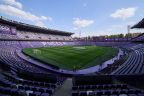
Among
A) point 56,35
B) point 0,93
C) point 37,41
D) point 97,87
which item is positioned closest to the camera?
point 0,93

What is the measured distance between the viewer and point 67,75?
2558 cm

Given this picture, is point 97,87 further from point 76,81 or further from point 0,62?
point 0,62

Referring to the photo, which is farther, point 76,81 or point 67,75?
point 67,75

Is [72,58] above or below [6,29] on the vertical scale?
below

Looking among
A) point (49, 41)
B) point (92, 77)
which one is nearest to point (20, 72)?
point (92, 77)

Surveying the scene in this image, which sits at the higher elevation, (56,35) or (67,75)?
(56,35)

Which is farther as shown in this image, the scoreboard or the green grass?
the scoreboard

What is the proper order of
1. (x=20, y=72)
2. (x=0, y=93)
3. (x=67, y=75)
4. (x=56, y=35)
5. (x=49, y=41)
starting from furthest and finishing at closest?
(x=56, y=35)
(x=49, y=41)
(x=67, y=75)
(x=20, y=72)
(x=0, y=93)

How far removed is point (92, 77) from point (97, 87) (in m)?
2.89

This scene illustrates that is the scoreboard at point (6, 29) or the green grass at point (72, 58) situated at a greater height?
the scoreboard at point (6, 29)

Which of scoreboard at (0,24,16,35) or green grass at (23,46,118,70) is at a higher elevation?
scoreboard at (0,24,16,35)

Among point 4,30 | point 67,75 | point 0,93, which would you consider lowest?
point 67,75

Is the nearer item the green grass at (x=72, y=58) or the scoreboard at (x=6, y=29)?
the green grass at (x=72, y=58)

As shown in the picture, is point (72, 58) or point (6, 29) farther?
point (6, 29)
